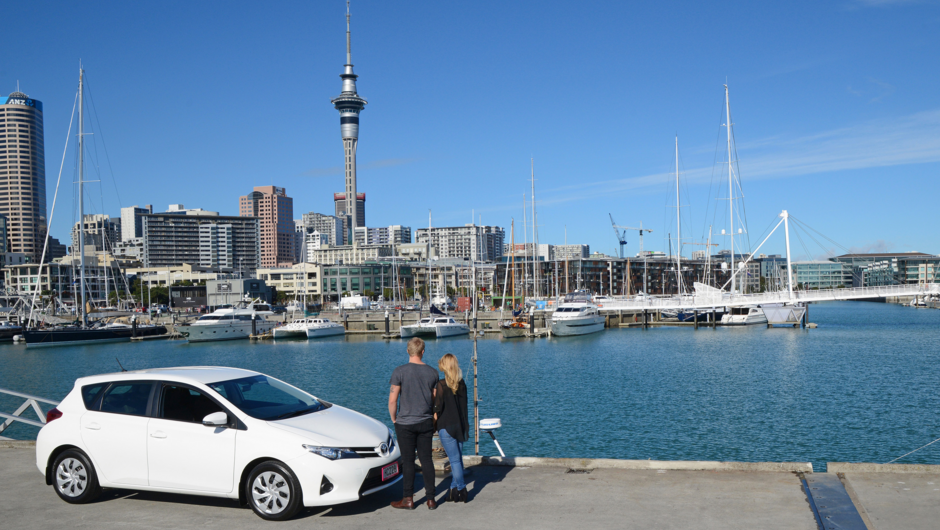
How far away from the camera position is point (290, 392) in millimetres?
9242

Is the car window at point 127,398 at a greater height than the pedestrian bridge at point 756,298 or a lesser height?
greater

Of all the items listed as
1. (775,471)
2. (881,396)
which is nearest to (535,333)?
(881,396)

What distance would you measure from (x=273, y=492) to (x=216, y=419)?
1031 mm

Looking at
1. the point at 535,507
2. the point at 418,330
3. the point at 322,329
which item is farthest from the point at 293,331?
the point at 535,507

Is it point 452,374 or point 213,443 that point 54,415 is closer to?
point 213,443

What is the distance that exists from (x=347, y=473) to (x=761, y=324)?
8180 cm

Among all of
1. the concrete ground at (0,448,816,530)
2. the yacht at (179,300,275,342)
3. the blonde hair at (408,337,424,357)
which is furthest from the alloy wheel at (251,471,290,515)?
the yacht at (179,300,275,342)

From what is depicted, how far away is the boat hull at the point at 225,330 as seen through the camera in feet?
255

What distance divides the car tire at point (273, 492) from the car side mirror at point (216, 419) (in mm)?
637

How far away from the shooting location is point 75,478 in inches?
340

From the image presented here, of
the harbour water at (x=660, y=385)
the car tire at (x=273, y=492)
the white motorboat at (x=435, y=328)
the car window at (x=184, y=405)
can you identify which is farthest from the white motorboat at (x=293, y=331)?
the car tire at (x=273, y=492)

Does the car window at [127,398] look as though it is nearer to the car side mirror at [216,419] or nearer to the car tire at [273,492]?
the car side mirror at [216,419]

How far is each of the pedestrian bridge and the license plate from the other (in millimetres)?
76745

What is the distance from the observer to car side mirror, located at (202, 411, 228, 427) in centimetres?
789
